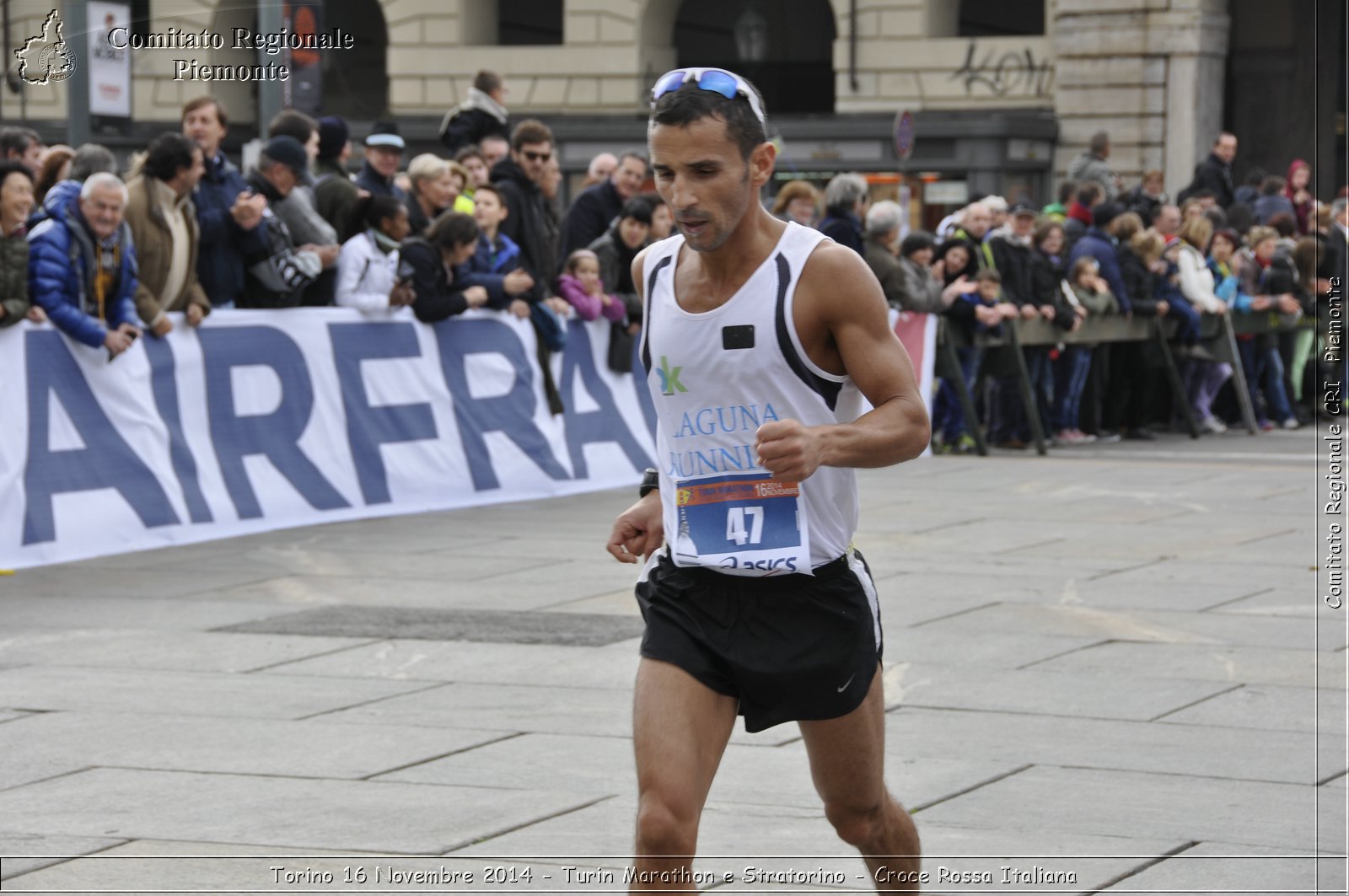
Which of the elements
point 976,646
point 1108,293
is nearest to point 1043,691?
point 976,646

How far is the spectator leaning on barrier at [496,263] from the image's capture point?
13.2m

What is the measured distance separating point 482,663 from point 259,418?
433cm

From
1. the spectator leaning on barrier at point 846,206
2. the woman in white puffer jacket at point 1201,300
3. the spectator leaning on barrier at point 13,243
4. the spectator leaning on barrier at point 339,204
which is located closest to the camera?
the spectator leaning on barrier at point 13,243

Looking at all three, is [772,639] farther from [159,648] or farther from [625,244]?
[625,244]

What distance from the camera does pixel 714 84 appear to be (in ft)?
13.2

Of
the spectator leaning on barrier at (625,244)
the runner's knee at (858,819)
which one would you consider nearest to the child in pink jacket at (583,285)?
the spectator leaning on barrier at (625,244)

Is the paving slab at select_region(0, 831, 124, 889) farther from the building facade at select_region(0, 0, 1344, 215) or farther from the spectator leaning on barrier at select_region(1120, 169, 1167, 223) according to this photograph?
the building facade at select_region(0, 0, 1344, 215)

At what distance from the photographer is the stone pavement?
513 cm

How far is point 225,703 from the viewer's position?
6.99 metres

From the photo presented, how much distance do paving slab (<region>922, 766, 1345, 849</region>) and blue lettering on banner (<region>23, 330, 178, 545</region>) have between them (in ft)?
19.5

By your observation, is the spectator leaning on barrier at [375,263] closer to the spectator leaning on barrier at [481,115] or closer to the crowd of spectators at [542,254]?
the crowd of spectators at [542,254]

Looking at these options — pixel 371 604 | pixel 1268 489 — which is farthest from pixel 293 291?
pixel 1268 489

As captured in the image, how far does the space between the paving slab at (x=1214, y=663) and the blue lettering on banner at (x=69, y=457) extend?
5077mm

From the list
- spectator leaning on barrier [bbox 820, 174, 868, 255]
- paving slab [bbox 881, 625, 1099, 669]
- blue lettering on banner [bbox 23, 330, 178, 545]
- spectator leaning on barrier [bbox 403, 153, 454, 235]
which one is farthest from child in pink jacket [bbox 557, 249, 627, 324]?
paving slab [bbox 881, 625, 1099, 669]
